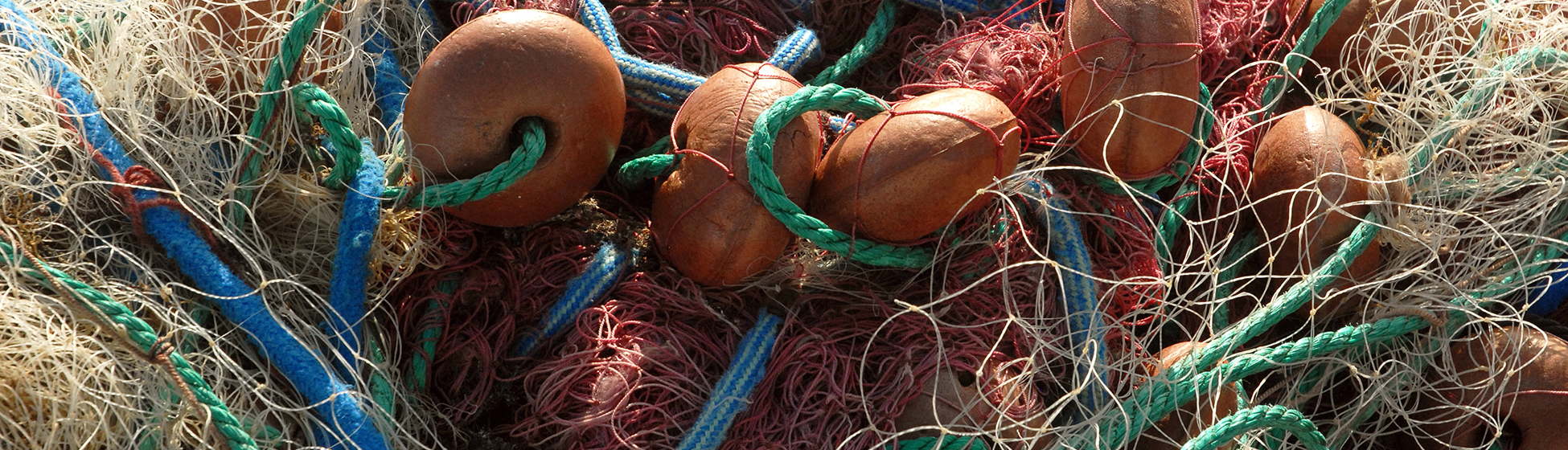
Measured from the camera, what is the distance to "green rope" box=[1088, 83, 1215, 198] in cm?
197

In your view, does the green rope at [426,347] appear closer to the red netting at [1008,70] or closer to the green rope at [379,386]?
the green rope at [379,386]

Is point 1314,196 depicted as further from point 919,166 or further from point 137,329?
point 137,329

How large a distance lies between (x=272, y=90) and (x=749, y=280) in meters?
0.87

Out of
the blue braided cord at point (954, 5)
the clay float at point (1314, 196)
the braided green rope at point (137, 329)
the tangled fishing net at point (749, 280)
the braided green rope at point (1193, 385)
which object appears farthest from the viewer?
the blue braided cord at point (954, 5)

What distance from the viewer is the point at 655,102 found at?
2068 millimetres

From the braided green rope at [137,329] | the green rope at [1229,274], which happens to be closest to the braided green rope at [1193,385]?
the green rope at [1229,274]

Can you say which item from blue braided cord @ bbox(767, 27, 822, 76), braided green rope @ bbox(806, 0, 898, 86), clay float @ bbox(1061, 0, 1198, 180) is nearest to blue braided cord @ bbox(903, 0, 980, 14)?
braided green rope @ bbox(806, 0, 898, 86)

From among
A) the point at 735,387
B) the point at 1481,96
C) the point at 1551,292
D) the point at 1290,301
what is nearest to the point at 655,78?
the point at 735,387

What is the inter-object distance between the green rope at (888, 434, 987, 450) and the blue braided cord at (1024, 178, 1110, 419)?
202 millimetres

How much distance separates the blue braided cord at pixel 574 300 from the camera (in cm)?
187

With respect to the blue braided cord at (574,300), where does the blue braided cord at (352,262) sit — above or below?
above

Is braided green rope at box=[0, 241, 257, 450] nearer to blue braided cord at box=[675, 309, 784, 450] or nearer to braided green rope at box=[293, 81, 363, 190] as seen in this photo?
braided green rope at box=[293, 81, 363, 190]

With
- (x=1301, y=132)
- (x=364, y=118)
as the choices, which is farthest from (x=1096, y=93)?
(x=364, y=118)

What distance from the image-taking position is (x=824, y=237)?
5.74 ft
